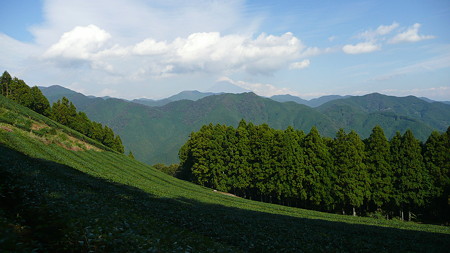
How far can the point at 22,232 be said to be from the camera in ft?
26.9

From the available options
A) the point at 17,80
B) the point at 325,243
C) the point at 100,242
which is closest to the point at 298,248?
the point at 325,243

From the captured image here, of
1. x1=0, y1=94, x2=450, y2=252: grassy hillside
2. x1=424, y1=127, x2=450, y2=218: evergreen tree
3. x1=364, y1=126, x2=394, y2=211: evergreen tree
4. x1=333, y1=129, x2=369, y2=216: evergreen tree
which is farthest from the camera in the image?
x1=364, y1=126, x2=394, y2=211: evergreen tree

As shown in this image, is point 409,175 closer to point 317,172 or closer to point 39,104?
point 317,172

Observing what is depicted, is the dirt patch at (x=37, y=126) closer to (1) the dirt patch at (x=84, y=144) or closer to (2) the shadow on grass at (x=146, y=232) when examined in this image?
(1) the dirt patch at (x=84, y=144)

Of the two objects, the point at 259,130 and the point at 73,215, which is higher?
the point at 259,130

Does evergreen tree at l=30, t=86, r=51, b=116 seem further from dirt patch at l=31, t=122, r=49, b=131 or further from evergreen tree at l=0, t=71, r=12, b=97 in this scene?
dirt patch at l=31, t=122, r=49, b=131

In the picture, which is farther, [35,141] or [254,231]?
[35,141]

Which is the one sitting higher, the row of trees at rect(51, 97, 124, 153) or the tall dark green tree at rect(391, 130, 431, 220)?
the row of trees at rect(51, 97, 124, 153)

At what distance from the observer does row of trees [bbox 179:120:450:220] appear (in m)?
46.2

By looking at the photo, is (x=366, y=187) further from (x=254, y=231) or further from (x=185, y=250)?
(x=185, y=250)

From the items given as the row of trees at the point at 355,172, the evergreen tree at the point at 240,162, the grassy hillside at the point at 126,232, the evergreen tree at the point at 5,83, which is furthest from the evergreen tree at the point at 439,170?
the evergreen tree at the point at 5,83

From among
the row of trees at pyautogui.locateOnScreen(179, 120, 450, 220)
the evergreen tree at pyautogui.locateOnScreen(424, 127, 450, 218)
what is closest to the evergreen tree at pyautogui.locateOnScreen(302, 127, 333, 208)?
the row of trees at pyautogui.locateOnScreen(179, 120, 450, 220)

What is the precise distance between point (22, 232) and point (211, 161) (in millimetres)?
57386

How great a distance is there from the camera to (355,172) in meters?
48.2
